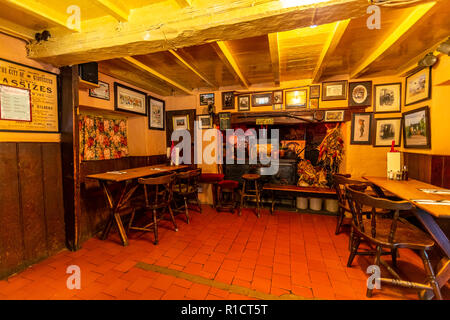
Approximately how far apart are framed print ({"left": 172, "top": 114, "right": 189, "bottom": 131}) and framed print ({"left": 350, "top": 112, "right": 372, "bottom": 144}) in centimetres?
358

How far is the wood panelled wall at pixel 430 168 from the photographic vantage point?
242 centimetres

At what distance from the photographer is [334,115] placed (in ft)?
12.7

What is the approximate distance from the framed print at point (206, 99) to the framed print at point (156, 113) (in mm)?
1008

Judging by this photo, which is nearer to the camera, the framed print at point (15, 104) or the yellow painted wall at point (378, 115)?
the framed print at point (15, 104)

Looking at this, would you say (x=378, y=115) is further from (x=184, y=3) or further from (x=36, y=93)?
(x=36, y=93)

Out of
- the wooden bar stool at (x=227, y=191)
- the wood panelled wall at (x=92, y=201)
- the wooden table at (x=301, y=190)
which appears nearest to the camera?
the wood panelled wall at (x=92, y=201)

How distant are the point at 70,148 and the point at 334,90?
449 cm

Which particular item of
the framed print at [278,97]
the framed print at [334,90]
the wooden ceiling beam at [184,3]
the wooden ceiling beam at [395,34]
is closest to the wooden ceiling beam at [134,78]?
the wooden ceiling beam at [184,3]

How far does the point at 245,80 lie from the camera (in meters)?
3.91

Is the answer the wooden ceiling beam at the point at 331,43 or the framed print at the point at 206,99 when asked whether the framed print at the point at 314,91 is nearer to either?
the wooden ceiling beam at the point at 331,43

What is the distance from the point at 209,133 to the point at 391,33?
3.41 m

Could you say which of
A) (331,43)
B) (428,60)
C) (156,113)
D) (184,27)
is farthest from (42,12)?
(428,60)

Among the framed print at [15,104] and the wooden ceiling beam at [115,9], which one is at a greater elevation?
the wooden ceiling beam at [115,9]
